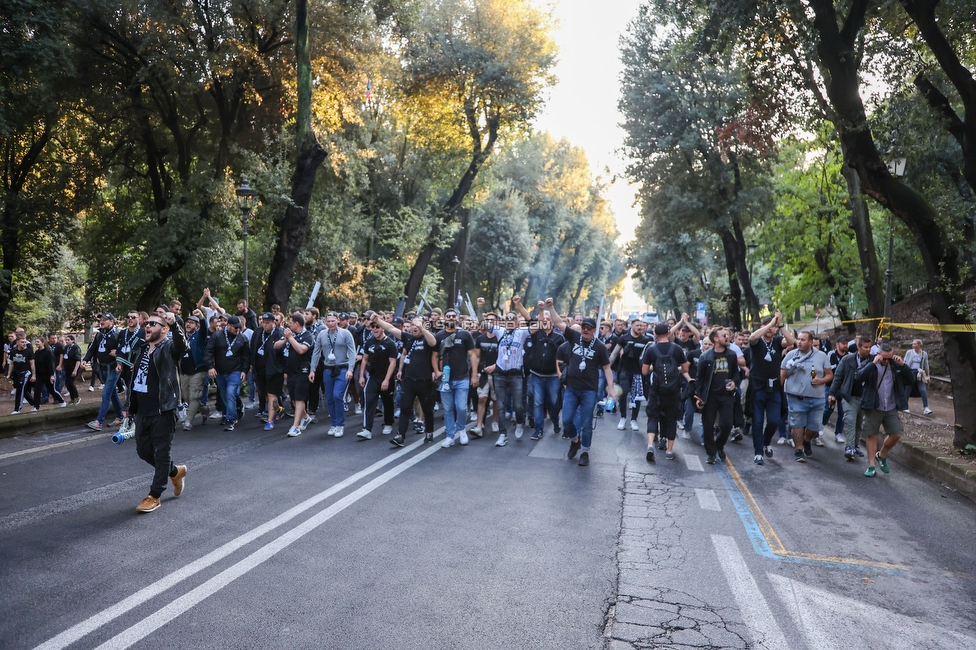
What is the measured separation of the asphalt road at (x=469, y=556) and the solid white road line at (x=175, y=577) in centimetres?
2

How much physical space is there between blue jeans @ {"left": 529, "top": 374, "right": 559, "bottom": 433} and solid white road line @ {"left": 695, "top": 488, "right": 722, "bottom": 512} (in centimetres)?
323

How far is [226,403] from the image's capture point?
11953mm

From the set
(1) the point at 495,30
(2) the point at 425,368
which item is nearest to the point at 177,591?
(2) the point at 425,368

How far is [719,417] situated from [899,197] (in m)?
4.47

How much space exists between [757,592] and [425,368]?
6.31m

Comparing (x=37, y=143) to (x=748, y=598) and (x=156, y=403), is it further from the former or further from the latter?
(x=748, y=598)

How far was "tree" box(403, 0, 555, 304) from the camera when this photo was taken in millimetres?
26953

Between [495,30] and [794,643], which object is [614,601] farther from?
[495,30]

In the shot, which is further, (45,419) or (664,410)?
(45,419)

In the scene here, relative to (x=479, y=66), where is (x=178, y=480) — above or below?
below

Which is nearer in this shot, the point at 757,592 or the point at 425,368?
the point at 757,592

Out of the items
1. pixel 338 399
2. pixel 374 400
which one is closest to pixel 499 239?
pixel 338 399

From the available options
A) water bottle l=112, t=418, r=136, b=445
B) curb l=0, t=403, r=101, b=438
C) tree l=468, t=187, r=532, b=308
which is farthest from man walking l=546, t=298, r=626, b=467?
tree l=468, t=187, r=532, b=308

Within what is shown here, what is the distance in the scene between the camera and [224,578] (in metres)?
4.98
